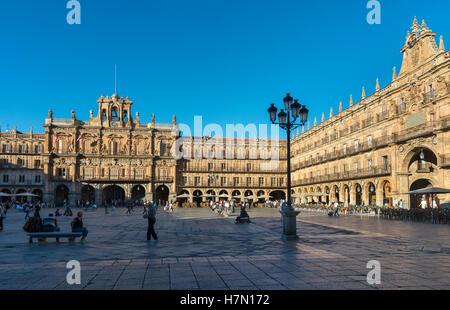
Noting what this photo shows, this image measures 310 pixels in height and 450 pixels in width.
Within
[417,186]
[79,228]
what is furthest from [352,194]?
[79,228]

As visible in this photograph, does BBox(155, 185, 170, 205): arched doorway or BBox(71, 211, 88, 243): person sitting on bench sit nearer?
BBox(71, 211, 88, 243): person sitting on bench

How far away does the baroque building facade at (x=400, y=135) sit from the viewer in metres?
25.4

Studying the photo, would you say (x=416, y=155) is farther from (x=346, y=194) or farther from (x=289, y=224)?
(x=289, y=224)

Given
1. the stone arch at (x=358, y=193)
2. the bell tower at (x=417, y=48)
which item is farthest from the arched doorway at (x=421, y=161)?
the stone arch at (x=358, y=193)

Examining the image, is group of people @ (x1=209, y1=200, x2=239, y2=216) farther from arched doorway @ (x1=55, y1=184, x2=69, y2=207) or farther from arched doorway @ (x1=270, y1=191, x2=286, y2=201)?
arched doorway @ (x1=55, y1=184, x2=69, y2=207)

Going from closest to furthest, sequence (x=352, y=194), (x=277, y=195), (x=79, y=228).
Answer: (x=79, y=228) < (x=352, y=194) < (x=277, y=195)

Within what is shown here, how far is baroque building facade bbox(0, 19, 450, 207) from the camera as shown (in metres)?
29.6

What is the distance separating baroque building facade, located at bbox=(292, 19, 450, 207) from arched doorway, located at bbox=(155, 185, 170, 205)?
88.5 ft

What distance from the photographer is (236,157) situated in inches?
2410

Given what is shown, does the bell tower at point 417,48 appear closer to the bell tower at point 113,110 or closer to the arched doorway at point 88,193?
the bell tower at point 113,110

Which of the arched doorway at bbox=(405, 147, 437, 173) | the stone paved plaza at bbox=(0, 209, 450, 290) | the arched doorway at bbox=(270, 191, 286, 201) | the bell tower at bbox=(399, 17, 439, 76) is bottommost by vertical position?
the arched doorway at bbox=(270, 191, 286, 201)

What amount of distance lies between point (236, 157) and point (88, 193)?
25227 mm

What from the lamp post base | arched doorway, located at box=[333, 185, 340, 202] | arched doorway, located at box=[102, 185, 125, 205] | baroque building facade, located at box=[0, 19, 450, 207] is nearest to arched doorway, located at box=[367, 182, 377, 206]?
baroque building facade, located at box=[0, 19, 450, 207]

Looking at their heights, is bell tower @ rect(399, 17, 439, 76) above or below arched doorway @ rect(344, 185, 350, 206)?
above
